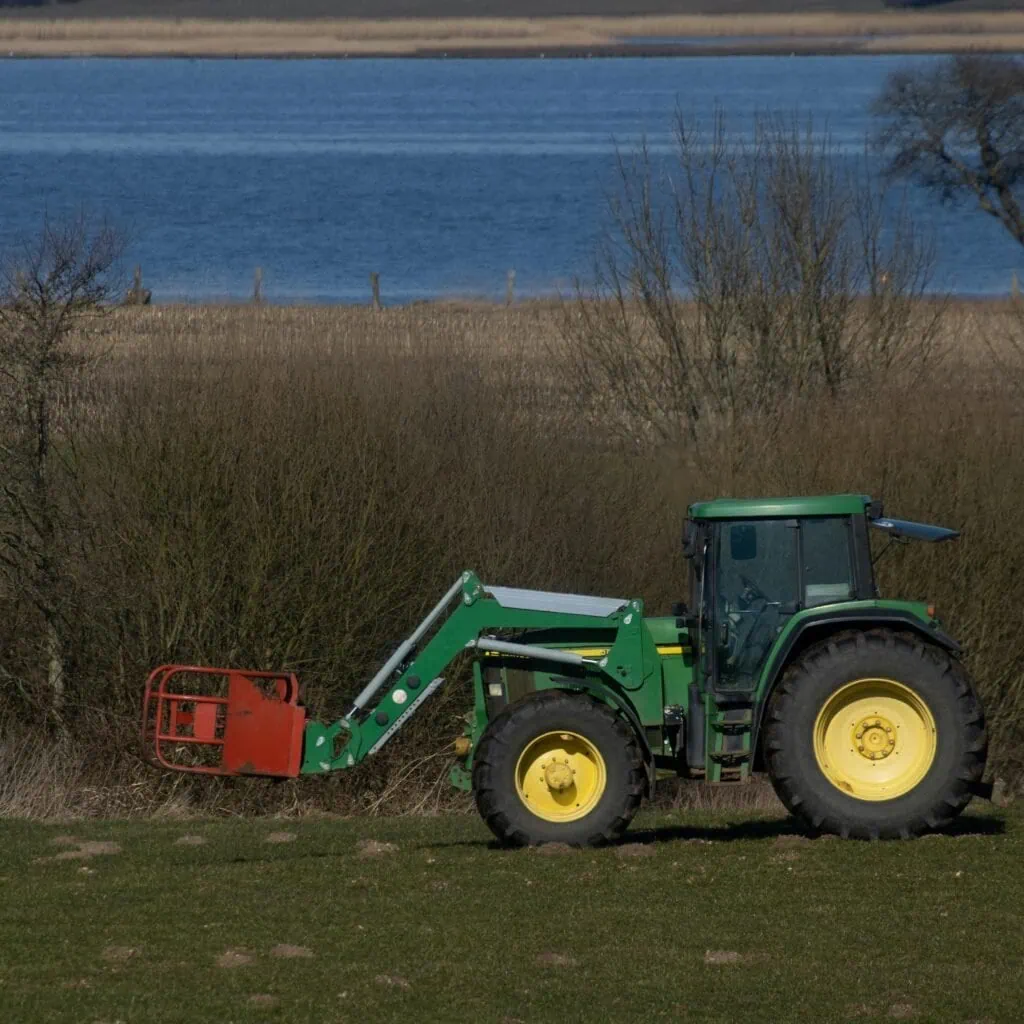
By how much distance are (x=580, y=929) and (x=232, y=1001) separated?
1933 mm

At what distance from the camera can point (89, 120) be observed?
507 feet

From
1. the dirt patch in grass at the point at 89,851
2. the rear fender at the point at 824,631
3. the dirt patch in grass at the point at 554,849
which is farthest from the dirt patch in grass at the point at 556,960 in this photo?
the dirt patch in grass at the point at 89,851

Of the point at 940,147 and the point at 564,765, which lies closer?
the point at 564,765

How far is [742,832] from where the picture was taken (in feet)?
40.7

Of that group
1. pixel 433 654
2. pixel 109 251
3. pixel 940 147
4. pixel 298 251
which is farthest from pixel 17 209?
pixel 433 654

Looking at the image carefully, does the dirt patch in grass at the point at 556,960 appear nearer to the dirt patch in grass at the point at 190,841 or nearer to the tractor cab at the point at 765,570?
the tractor cab at the point at 765,570

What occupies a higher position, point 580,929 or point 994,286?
point 994,286

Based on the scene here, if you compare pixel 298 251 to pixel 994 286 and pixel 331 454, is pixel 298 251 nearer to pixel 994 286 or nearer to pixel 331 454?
pixel 994 286

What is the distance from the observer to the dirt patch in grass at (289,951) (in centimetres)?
862

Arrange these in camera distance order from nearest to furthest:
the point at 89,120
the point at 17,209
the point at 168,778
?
1. the point at 168,778
2. the point at 17,209
3. the point at 89,120

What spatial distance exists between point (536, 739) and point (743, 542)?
5.56 ft

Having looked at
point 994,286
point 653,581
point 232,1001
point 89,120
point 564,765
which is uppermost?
point 89,120

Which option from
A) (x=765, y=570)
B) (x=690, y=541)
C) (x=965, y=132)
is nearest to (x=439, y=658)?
(x=690, y=541)

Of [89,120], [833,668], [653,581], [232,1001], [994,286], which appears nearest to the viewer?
[232,1001]
